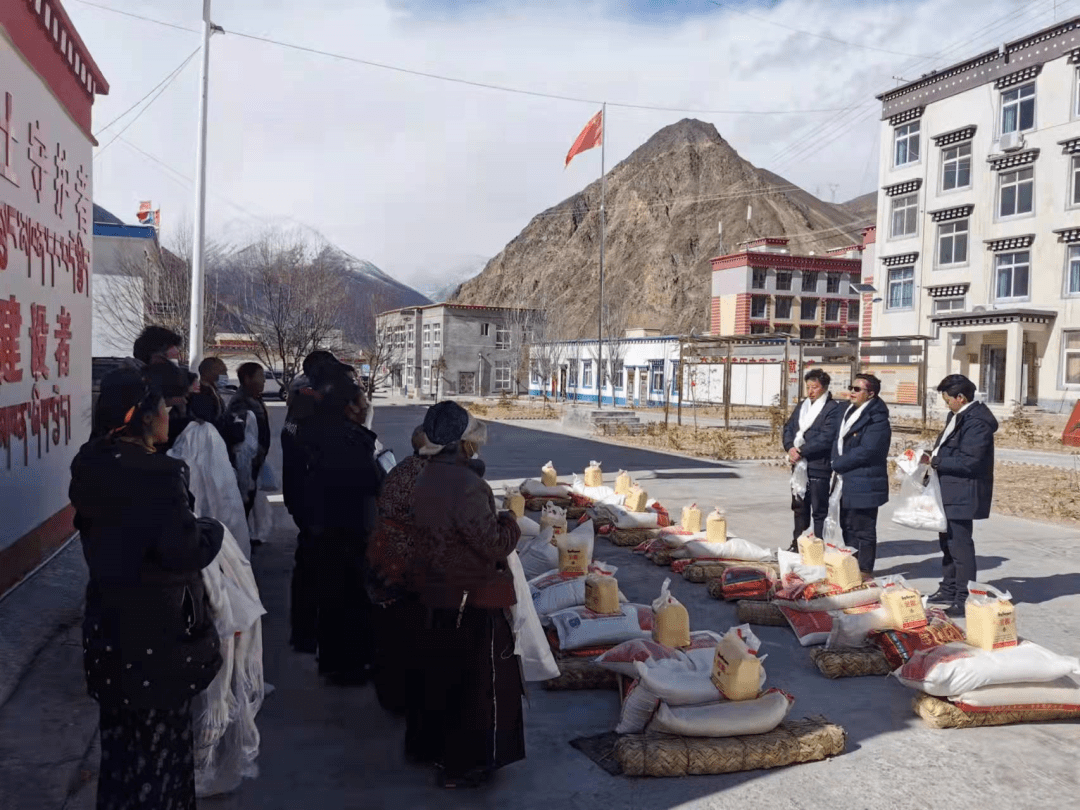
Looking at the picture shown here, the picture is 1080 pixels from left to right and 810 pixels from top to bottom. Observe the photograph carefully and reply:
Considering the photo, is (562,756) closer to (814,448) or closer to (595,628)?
(595,628)

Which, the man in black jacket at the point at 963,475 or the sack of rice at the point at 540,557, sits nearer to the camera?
the man in black jacket at the point at 963,475

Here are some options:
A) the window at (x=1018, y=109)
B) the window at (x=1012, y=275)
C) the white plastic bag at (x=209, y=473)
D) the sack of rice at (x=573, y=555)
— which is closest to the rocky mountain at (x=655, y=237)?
the window at (x=1012, y=275)

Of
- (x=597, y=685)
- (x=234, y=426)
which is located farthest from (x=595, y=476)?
(x=597, y=685)

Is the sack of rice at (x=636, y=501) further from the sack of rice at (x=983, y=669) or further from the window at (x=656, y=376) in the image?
the window at (x=656, y=376)

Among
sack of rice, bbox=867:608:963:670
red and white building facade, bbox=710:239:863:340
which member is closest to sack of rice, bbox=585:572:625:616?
sack of rice, bbox=867:608:963:670

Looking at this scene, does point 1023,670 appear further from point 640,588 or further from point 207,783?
point 207,783

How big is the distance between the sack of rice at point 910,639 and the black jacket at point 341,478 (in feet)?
9.70

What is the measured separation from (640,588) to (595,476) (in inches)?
127

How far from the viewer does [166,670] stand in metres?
2.75

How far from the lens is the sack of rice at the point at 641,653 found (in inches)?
168

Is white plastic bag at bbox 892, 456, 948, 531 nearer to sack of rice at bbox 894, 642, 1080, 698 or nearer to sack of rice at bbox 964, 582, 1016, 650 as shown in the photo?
sack of rice at bbox 964, 582, 1016, 650

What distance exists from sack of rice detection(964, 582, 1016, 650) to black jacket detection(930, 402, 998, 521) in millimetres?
1798

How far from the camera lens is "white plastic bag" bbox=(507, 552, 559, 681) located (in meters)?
3.66


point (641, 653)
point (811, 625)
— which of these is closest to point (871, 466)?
point (811, 625)
